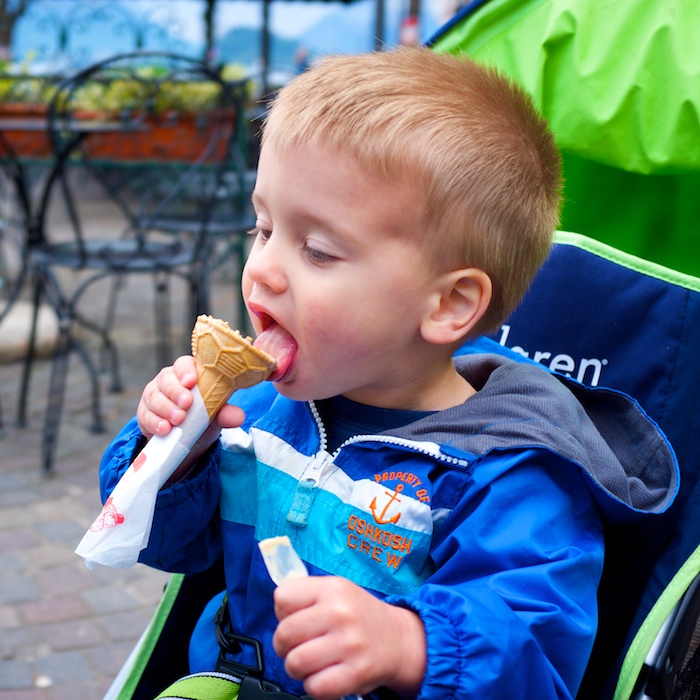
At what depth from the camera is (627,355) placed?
62.3 inches

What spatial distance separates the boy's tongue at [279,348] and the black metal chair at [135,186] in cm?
252

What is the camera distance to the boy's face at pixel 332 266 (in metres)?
1.19

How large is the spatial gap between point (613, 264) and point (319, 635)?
36.5 inches

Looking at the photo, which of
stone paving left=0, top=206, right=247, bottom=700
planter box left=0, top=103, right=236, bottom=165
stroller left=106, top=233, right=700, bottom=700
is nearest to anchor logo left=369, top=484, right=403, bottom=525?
stroller left=106, top=233, right=700, bottom=700

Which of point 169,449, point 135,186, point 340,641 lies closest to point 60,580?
point 169,449

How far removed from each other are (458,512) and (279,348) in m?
0.32

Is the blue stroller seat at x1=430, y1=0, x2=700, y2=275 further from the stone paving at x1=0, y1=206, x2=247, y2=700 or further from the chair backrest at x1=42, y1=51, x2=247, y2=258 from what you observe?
the chair backrest at x1=42, y1=51, x2=247, y2=258

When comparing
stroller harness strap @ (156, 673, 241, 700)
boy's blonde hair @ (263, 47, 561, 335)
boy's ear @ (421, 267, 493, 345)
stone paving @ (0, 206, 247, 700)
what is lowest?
stone paving @ (0, 206, 247, 700)

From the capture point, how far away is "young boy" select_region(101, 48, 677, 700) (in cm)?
116

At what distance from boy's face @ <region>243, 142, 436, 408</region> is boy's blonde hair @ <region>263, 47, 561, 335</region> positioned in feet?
0.07

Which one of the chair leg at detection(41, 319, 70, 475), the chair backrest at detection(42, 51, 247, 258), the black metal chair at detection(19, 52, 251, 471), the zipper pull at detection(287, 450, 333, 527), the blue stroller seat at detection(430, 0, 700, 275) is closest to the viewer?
the zipper pull at detection(287, 450, 333, 527)

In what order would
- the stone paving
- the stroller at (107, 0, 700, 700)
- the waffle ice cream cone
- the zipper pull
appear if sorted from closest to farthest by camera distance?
the waffle ice cream cone
the zipper pull
the stroller at (107, 0, 700, 700)
the stone paving

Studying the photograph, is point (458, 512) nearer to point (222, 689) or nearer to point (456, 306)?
point (456, 306)

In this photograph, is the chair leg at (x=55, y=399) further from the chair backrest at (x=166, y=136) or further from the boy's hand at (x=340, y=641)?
the boy's hand at (x=340, y=641)
